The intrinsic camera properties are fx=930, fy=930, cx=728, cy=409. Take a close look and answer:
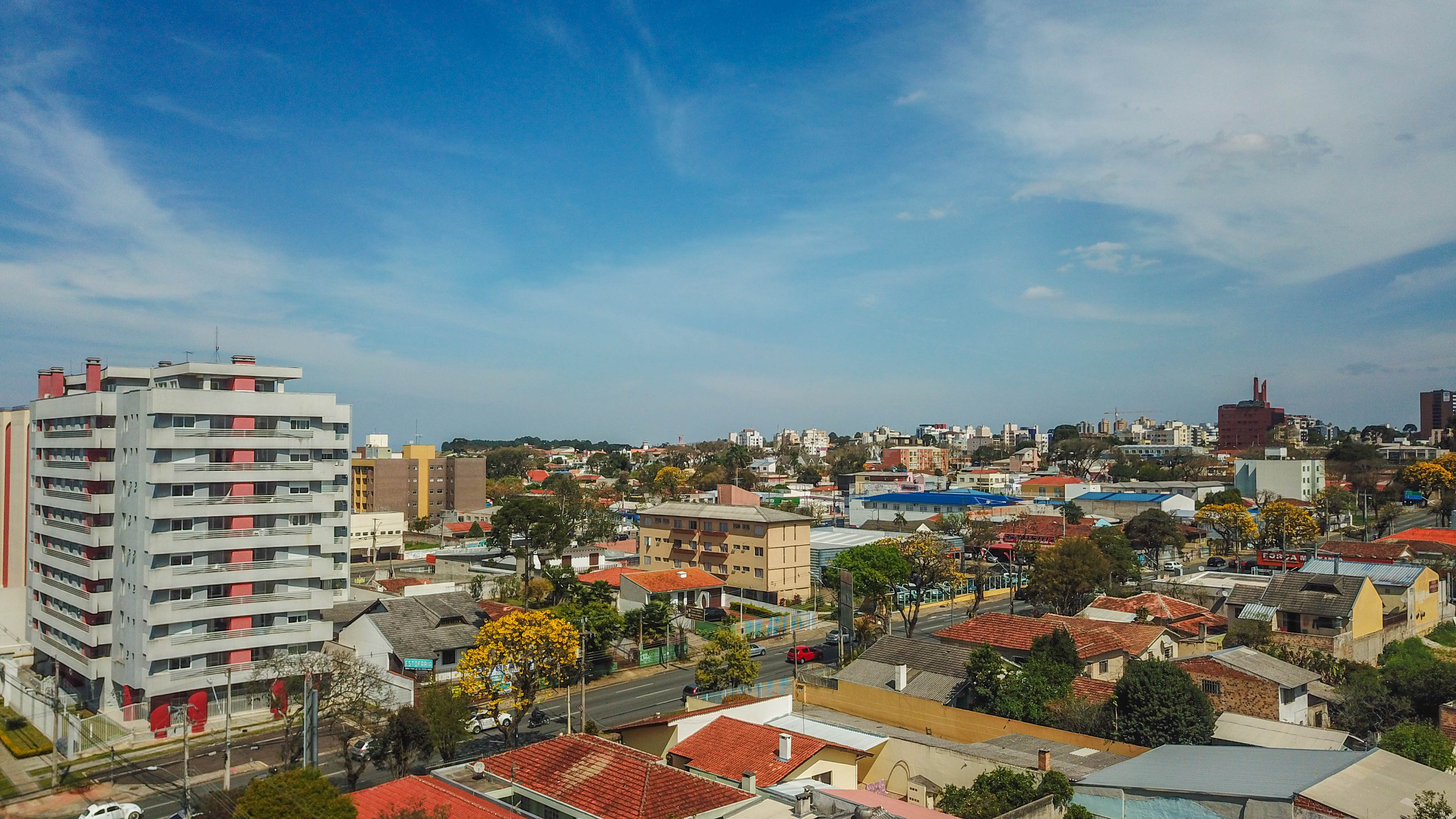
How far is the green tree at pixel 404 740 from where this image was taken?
24.7 m

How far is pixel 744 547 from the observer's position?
186ft

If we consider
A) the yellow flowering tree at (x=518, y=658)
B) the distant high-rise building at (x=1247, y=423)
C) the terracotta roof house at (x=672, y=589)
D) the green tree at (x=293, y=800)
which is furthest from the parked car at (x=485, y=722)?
the distant high-rise building at (x=1247, y=423)

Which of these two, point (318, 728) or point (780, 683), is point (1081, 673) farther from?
point (318, 728)

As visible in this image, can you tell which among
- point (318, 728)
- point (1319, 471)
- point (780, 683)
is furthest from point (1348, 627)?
point (1319, 471)

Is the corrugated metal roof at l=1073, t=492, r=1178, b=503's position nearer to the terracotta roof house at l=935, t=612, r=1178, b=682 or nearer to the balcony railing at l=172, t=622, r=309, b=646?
the terracotta roof house at l=935, t=612, r=1178, b=682

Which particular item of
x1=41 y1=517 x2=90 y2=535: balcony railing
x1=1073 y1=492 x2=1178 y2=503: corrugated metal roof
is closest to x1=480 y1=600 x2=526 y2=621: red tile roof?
x1=41 y1=517 x2=90 y2=535: balcony railing

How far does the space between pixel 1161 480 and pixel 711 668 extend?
360 feet

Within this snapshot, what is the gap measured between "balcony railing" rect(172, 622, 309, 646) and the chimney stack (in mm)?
24980

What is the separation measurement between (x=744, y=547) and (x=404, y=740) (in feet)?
109

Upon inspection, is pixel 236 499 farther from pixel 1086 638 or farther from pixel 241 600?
pixel 1086 638

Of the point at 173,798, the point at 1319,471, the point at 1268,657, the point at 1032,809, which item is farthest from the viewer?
the point at 1319,471

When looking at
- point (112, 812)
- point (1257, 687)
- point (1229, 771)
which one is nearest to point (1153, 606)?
point (1257, 687)

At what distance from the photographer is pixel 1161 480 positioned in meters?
126

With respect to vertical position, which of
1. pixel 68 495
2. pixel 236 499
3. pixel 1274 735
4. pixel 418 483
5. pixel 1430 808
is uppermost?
pixel 68 495
